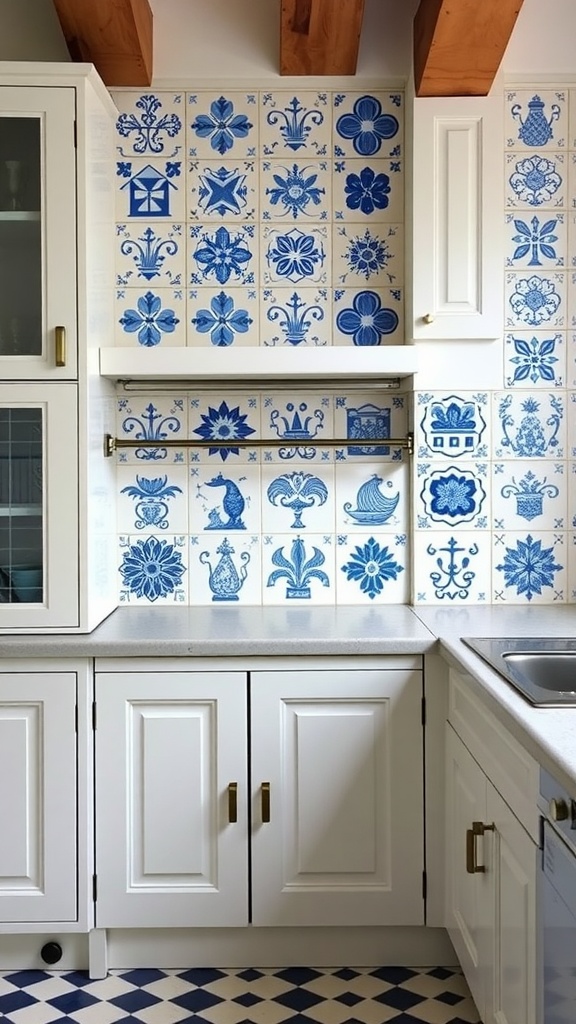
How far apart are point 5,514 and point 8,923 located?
92 centimetres

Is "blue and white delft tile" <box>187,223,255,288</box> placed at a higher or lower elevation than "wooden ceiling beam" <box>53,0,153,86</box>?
lower

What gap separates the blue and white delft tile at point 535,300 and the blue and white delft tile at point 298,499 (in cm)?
64

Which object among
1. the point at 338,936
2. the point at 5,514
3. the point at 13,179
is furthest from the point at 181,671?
the point at 13,179

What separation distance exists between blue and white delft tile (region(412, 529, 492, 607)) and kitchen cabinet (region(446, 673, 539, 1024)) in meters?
0.53

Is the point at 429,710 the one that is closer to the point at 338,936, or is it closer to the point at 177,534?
the point at 338,936

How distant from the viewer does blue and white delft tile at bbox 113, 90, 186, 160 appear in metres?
2.77

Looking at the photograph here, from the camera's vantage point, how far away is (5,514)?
2402mm

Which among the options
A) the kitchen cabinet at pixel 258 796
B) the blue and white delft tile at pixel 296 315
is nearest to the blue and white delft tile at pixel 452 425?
the blue and white delft tile at pixel 296 315

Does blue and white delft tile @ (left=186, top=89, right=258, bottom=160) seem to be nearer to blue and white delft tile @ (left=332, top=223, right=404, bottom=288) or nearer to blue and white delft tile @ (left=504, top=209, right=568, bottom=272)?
blue and white delft tile @ (left=332, top=223, right=404, bottom=288)

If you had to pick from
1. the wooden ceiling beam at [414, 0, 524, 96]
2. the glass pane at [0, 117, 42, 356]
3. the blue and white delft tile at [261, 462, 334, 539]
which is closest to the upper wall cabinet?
the wooden ceiling beam at [414, 0, 524, 96]

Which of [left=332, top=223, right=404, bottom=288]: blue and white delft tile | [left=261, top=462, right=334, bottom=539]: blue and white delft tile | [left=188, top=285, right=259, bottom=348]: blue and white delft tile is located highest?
[left=332, top=223, right=404, bottom=288]: blue and white delft tile

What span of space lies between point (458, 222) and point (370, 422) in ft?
1.85

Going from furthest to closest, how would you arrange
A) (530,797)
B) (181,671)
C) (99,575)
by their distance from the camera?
(99,575), (181,671), (530,797)

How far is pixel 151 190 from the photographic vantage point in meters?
2.79
